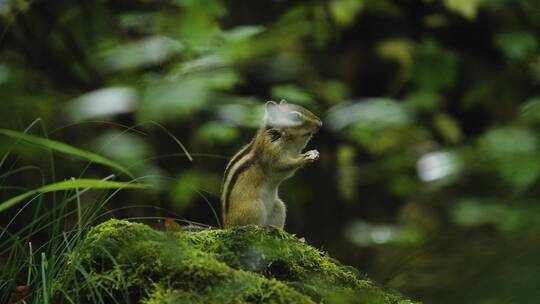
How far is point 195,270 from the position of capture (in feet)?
5.88

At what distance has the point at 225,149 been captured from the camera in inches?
165

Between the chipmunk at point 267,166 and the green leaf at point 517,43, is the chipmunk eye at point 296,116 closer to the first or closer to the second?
the chipmunk at point 267,166

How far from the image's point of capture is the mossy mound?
173 cm

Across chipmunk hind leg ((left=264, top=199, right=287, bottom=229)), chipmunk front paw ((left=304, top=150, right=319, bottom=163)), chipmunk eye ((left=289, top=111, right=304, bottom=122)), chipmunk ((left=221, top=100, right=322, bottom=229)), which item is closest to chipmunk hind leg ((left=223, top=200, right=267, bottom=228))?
chipmunk ((left=221, top=100, right=322, bottom=229))

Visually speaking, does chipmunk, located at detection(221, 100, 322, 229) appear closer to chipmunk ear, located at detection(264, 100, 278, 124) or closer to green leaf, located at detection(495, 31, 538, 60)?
chipmunk ear, located at detection(264, 100, 278, 124)

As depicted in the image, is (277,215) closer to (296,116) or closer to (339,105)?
(296,116)

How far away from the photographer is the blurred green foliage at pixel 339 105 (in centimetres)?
70

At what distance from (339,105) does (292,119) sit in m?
0.31

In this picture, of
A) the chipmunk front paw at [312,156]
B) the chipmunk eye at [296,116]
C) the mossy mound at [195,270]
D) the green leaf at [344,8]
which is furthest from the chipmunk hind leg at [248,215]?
the green leaf at [344,8]

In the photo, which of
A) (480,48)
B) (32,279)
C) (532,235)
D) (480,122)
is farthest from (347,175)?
(532,235)

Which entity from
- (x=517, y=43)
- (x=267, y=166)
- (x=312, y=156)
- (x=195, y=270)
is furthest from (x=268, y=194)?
(x=517, y=43)

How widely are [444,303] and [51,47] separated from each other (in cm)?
279

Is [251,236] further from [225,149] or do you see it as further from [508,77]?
[225,149]

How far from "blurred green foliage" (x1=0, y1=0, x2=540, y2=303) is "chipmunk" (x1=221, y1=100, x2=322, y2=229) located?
0.08 m
